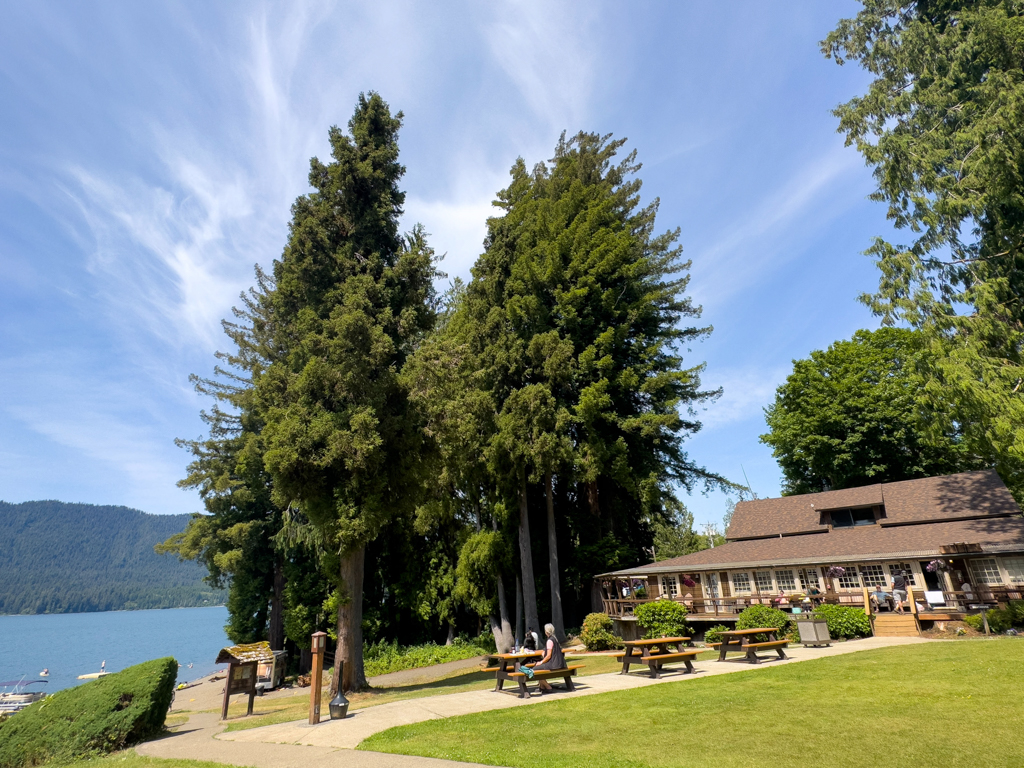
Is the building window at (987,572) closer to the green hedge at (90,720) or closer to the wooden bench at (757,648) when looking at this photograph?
the wooden bench at (757,648)

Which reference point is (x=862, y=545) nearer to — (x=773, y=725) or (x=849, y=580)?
(x=849, y=580)

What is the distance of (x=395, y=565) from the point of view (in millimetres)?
31203

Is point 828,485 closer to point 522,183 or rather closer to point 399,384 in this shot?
point 522,183

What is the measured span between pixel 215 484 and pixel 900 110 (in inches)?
1380

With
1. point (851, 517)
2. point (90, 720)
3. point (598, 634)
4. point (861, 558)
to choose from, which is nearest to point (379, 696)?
point (90, 720)

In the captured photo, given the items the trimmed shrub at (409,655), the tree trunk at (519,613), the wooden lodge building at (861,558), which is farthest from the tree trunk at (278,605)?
the wooden lodge building at (861,558)

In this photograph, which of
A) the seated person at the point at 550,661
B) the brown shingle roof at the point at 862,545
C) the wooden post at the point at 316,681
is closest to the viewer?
the wooden post at the point at 316,681

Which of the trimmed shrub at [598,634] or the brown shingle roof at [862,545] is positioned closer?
the brown shingle roof at [862,545]

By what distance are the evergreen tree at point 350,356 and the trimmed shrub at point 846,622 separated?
15.3 m

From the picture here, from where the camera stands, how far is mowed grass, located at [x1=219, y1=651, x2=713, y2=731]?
1238 cm

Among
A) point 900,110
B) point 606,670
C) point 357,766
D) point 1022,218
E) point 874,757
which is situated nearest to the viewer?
point 874,757

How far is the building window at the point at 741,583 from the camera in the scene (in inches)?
965

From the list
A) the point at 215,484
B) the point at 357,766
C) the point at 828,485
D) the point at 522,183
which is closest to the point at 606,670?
the point at 357,766

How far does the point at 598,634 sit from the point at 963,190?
21.5 metres
